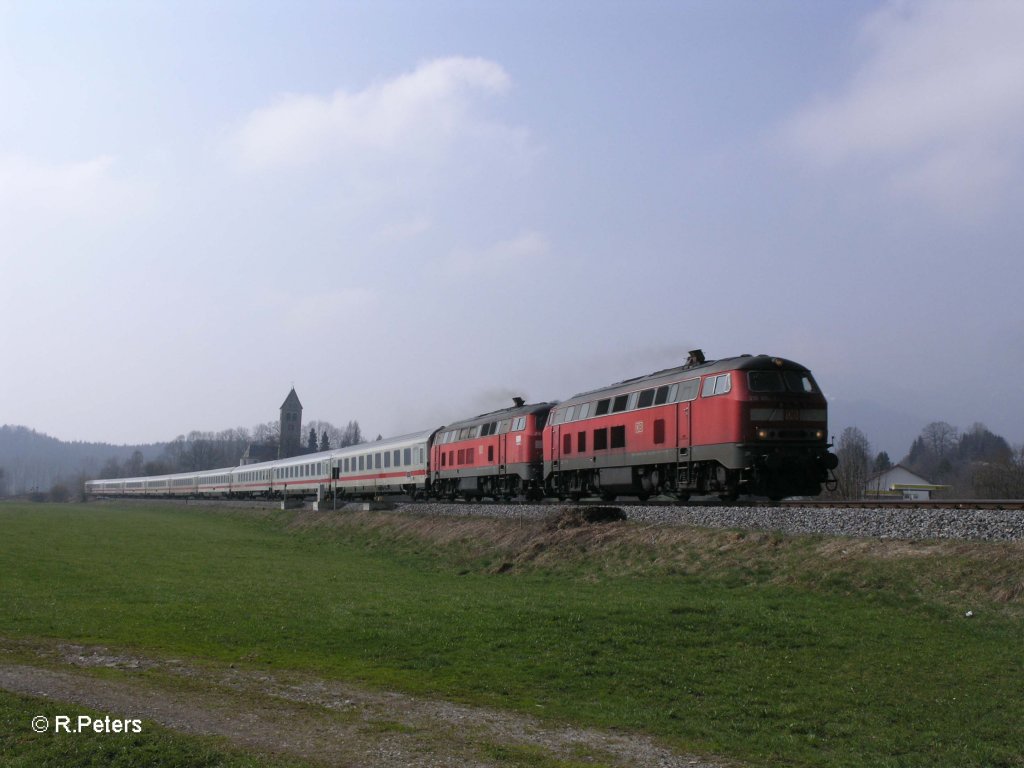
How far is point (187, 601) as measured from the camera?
20422 mm

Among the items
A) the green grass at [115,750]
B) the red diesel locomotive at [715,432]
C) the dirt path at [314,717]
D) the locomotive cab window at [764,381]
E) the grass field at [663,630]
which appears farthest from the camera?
the locomotive cab window at [764,381]

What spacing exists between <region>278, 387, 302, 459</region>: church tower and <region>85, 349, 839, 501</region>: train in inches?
5182

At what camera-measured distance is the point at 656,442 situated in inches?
1118

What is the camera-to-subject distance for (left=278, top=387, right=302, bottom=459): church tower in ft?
584

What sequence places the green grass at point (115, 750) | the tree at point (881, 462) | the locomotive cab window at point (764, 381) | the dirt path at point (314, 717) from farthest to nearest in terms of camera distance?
the tree at point (881, 462) → the locomotive cab window at point (764, 381) → the dirt path at point (314, 717) → the green grass at point (115, 750)

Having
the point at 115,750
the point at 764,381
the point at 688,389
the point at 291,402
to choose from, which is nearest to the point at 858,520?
the point at 764,381

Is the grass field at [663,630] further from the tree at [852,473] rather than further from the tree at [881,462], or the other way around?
the tree at [881,462]

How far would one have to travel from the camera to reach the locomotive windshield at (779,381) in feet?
80.7

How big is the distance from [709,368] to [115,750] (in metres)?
20.7

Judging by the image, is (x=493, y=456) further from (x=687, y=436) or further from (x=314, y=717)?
(x=314, y=717)

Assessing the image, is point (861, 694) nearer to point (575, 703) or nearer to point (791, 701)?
point (791, 701)

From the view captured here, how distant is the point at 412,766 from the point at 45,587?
A: 1755cm

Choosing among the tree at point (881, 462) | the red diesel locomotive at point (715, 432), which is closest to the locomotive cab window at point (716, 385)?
the red diesel locomotive at point (715, 432)

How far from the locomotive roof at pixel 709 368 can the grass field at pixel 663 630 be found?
511 cm
